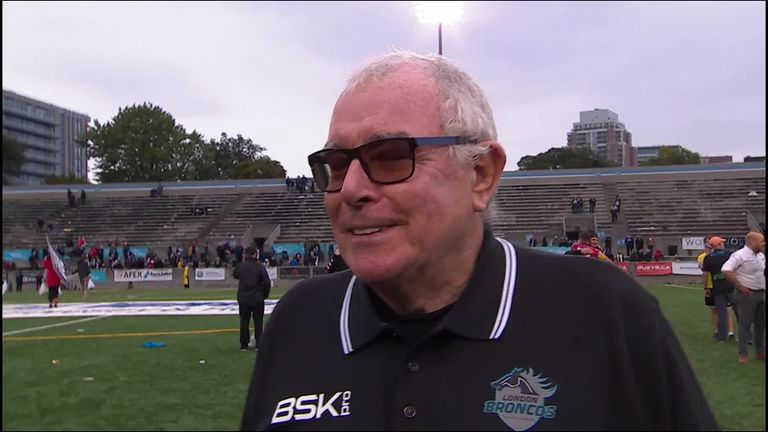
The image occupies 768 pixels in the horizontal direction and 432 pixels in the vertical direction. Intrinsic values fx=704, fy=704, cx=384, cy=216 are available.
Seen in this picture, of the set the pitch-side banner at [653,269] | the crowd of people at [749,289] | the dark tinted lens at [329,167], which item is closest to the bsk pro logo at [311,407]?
the dark tinted lens at [329,167]

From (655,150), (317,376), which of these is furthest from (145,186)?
(317,376)

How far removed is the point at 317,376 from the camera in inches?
69.6

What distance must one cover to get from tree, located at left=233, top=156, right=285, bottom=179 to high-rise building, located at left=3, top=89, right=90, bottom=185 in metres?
19.0

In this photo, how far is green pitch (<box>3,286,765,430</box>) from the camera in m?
6.50

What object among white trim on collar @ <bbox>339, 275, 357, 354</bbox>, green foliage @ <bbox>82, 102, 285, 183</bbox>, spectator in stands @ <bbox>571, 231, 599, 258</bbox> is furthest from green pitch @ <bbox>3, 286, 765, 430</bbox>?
green foliage @ <bbox>82, 102, 285, 183</bbox>

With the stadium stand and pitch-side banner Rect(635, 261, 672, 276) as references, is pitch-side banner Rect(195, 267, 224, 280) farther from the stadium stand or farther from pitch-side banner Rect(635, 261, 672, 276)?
pitch-side banner Rect(635, 261, 672, 276)

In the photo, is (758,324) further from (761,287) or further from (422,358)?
(422,358)

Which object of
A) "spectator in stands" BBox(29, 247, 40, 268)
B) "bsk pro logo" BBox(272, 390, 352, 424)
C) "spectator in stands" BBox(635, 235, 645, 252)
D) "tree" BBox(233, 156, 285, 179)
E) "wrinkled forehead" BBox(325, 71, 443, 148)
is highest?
"tree" BBox(233, 156, 285, 179)

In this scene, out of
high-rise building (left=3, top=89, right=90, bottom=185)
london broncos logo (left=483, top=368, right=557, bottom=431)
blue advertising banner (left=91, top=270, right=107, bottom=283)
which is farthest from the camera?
high-rise building (left=3, top=89, right=90, bottom=185)

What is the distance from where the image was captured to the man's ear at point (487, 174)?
175 cm

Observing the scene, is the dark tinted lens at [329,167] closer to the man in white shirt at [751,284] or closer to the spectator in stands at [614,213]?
the man in white shirt at [751,284]

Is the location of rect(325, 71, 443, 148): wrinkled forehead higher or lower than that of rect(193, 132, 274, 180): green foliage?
lower

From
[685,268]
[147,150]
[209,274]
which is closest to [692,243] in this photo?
[685,268]

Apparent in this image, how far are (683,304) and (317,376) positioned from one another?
1677cm
